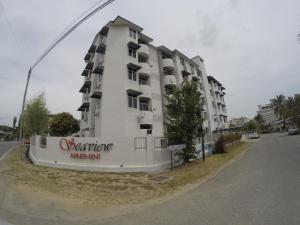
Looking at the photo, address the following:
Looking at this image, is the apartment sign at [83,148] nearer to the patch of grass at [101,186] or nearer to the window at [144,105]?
the patch of grass at [101,186]

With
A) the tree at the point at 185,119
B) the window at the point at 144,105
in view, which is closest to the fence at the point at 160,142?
the tree at the point at 185,119

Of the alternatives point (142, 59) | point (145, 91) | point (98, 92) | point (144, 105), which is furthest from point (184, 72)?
point (98, 92)

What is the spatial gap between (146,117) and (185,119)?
26.9 feet

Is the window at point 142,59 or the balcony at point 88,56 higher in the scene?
the balcony at point 88,56

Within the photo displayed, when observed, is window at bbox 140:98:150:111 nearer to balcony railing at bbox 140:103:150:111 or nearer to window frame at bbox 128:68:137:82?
balcony railing at bbox 140:103:150:111

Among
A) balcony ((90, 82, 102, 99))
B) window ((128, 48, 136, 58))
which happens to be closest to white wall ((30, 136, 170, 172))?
balcony ((90, 82, 102, 99))

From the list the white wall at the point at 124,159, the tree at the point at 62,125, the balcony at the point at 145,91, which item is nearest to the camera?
the white wall at the point at 124,159

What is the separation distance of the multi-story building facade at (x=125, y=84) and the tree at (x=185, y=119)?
314 centimetres

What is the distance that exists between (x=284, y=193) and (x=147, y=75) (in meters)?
20.4

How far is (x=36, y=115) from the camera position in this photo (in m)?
30.4

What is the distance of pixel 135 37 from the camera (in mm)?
24922

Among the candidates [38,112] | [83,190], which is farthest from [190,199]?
[38,112]

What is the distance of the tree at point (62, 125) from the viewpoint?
33.7m

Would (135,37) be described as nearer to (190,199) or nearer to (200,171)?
(200,171)
